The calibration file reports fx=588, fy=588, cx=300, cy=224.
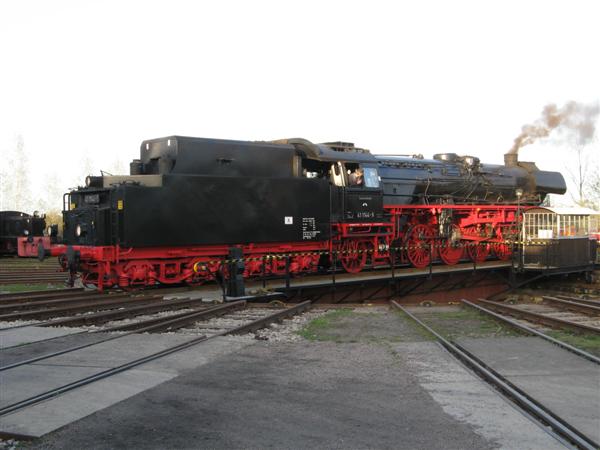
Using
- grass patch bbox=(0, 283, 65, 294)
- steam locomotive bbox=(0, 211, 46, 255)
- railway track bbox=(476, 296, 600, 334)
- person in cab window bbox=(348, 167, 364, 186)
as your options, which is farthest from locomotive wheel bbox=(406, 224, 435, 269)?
steam locomotive bbox=(0, 211, 46, 255)

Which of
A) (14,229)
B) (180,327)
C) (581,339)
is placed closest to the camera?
(581,339)

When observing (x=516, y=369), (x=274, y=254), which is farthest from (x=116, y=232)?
(x=516, y=369)

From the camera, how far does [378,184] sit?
16406mm

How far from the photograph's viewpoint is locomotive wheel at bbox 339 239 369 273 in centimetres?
1596

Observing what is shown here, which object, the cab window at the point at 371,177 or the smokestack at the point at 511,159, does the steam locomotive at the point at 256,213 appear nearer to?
the cab window at the point at 371,177

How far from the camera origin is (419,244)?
1803 centimetres

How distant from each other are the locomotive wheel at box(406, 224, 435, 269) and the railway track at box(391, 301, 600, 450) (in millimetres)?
10443

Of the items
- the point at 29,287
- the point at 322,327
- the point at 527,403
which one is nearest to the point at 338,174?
the point at 322,327

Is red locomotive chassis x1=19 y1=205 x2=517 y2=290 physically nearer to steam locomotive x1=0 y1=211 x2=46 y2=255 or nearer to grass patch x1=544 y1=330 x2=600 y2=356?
grass patch x1=544 y1=330 x2=600 y2=356

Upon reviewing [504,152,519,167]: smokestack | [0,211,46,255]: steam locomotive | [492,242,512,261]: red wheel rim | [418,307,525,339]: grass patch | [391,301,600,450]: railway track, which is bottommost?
[418,307,525,339]: grass patch

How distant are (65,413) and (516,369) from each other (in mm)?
4518

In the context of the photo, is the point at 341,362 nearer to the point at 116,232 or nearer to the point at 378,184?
the point at 116,232

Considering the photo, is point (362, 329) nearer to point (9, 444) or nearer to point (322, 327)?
point (322, 327)

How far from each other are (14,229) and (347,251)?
2212 cm
